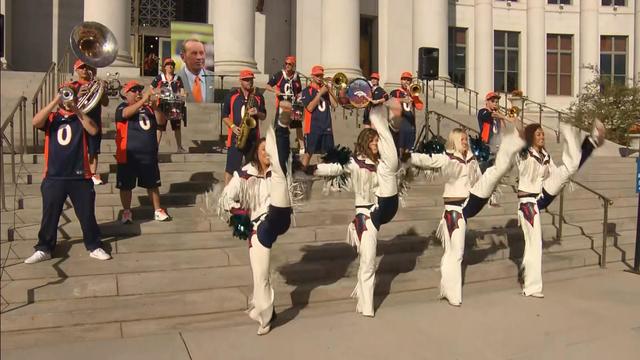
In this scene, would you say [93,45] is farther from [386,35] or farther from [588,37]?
[588,37]

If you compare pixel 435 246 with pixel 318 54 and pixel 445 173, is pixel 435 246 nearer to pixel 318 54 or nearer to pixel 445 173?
pixel 445 173

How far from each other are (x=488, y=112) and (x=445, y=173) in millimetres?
4822

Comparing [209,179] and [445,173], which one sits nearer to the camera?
[445,173]

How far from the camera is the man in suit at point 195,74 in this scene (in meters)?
13.9

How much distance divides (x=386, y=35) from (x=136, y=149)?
682 inches

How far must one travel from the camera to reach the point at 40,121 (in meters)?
5.94

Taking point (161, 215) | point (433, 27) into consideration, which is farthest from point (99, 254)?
point (433, 27)

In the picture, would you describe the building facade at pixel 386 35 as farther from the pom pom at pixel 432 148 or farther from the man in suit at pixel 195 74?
the pom pom at pixel 432 148

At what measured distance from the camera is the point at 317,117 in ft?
32.1

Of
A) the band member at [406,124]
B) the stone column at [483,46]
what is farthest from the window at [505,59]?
the band member at [406,124]

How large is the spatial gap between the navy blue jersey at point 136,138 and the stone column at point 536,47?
81.1 ft

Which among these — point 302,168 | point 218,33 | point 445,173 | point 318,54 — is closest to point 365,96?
point 445,173

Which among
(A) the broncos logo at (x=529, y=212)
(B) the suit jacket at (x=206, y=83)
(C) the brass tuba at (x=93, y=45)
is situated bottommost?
(A) the broncos logo at (x=529, y=212)

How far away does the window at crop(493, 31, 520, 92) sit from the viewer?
28.7 m
